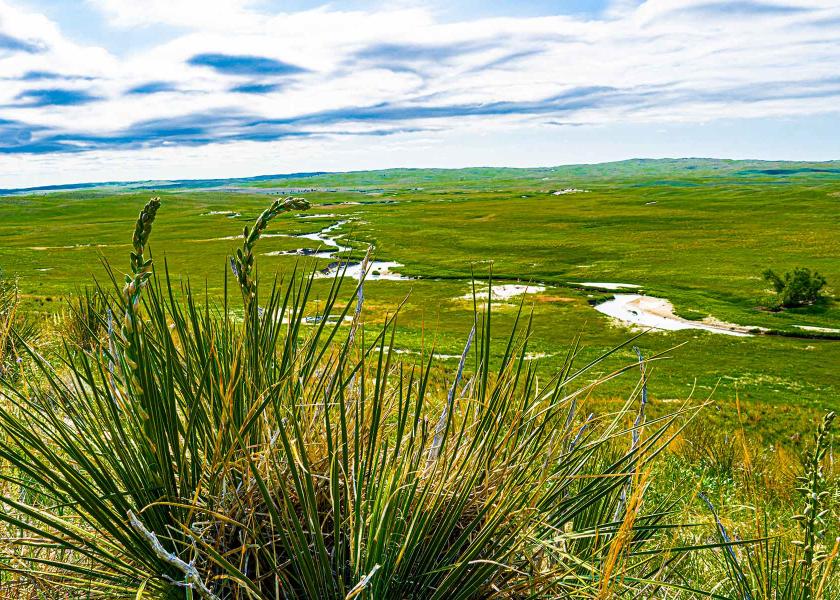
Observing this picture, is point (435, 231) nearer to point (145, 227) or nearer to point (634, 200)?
point (634, 200)

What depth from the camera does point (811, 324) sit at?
35.3 meters

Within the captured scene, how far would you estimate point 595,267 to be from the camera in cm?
5309

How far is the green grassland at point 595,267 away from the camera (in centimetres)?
2559

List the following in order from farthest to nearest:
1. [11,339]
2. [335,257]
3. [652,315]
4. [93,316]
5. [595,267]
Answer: [335,257] < [595,267] < [652,315] < [93,316] < [11,339]

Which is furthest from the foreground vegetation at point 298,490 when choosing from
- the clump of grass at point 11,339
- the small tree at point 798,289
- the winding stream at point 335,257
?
the small tree at point 798,289

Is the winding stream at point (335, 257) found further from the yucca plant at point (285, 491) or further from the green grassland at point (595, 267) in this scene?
the yucca plant at point (285, 491)

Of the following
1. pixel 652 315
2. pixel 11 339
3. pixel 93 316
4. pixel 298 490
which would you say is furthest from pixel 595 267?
pixel 298 490

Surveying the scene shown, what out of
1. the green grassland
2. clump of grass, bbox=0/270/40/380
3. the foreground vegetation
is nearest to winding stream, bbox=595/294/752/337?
the green grassland

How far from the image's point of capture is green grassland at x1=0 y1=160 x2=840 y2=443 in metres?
25.6

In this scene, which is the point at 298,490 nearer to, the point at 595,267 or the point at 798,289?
the point at 798,289

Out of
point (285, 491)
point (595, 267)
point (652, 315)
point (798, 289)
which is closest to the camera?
point (285, 491)

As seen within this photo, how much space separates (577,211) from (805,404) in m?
85.9

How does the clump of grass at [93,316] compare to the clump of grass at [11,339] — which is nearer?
the clump of grass at [93,316]

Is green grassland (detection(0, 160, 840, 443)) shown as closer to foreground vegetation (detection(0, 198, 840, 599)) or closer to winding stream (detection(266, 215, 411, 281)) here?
foreground vegetation (detection(0, 198, 840, 599))
